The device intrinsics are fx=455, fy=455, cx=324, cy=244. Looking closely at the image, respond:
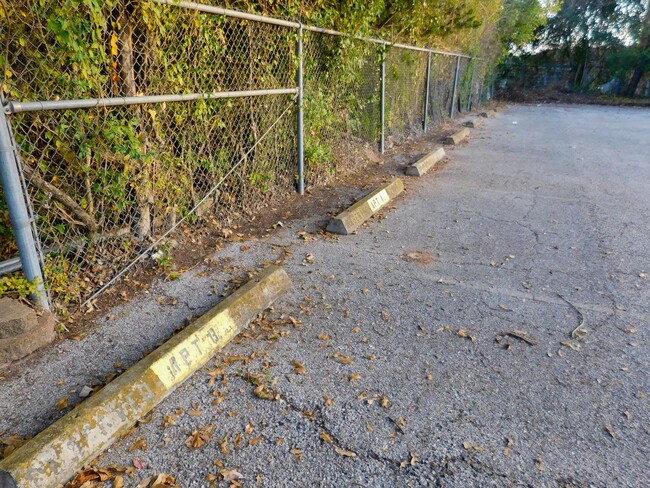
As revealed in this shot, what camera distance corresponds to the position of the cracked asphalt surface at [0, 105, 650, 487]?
2.15 meters

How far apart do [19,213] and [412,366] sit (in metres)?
2.57

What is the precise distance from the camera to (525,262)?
4.45 meters

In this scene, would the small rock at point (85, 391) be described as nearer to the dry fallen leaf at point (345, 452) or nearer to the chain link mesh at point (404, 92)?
the dry fallen leaf at point (345, 452)

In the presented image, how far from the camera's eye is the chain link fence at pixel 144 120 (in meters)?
2.89

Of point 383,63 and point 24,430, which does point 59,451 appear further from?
point 383,63

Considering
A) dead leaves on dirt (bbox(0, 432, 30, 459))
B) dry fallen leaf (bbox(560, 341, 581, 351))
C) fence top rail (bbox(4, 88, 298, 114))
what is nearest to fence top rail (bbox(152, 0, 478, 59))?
fence top rail (bbox(4, 88, 298, 114))

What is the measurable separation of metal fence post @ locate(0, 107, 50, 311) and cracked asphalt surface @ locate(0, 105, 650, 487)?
460 mm

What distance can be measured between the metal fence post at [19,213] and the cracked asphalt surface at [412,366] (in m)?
0.46

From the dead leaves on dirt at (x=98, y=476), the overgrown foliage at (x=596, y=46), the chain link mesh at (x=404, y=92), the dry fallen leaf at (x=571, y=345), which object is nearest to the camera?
the dead leaves on dirt at (x=98, y=476)

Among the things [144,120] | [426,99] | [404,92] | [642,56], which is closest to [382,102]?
[404,92]

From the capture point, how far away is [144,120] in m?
3.74

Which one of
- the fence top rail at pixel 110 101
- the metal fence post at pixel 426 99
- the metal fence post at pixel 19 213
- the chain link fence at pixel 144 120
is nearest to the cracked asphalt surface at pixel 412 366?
the metal fence post at pixel 19 213

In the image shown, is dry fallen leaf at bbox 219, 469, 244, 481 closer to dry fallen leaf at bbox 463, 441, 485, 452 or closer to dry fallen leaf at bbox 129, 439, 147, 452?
dry fallen leaf at bbox 129, 439, 147, 452

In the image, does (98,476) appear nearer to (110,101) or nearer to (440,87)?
(110,101)
